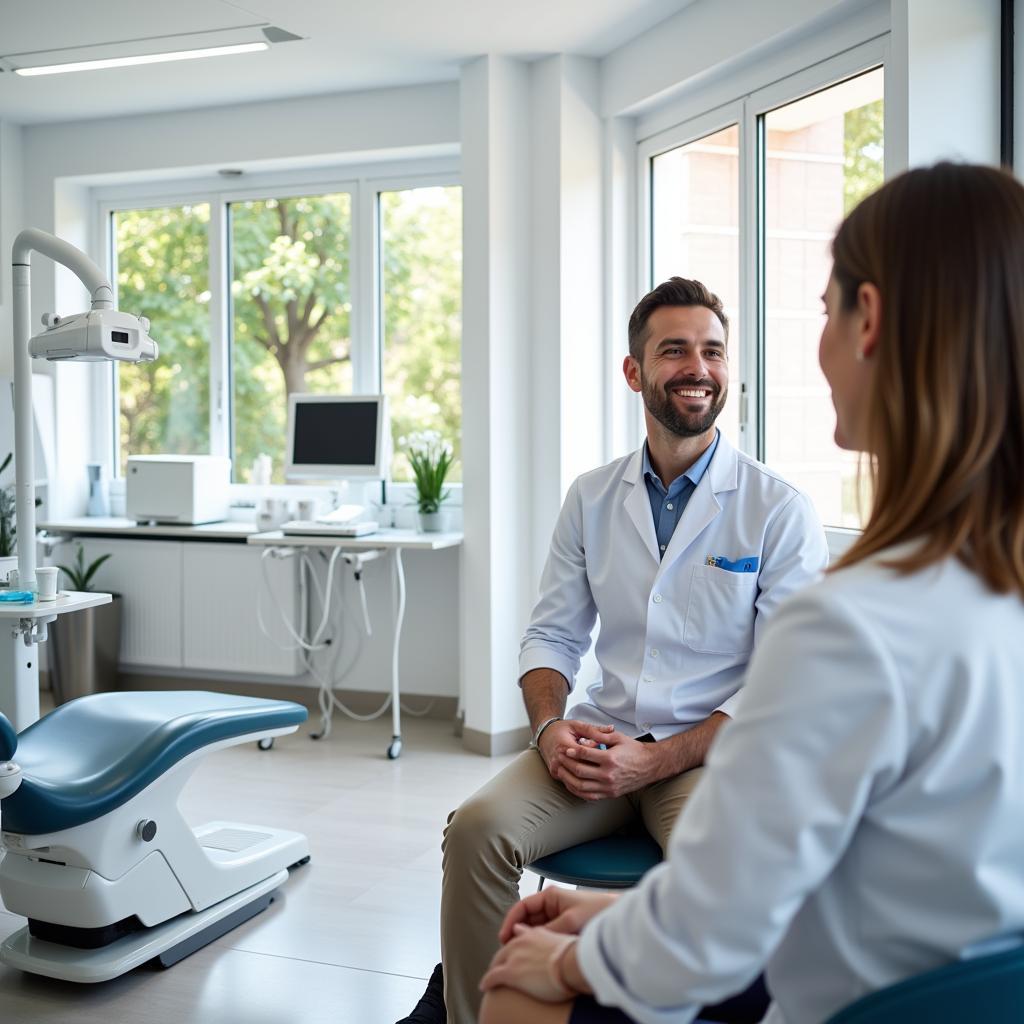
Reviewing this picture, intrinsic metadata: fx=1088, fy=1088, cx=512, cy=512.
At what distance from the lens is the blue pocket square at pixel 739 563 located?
6.63ft

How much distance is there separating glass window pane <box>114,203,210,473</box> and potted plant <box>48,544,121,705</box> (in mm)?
749

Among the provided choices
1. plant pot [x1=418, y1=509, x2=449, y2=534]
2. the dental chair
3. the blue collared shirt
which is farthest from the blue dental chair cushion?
plant pot [x1=418, y1=509, x2=449, y2=534]

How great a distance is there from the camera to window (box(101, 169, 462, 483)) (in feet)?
16.1

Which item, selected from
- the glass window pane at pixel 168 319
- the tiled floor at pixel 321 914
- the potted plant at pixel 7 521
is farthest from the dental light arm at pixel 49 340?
the glass window pane at pixel 168 319

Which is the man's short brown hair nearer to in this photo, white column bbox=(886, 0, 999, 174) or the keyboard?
white column bbox=(886, 0, 999, 174)

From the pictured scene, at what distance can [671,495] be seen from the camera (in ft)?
7.13

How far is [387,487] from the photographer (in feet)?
16.0

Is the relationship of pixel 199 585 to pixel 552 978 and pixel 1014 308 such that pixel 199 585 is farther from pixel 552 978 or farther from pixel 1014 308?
pixel 1014 308

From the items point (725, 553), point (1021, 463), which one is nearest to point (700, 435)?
point (725, 553)

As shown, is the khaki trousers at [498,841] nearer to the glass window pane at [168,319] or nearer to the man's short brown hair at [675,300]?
the man's short brown hair at [675,300]

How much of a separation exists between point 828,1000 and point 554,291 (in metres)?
3.48

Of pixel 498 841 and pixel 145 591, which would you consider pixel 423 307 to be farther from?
pixel 498 841

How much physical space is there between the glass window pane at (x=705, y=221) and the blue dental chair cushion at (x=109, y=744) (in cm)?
201

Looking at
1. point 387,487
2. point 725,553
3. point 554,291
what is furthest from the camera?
point 387,487
